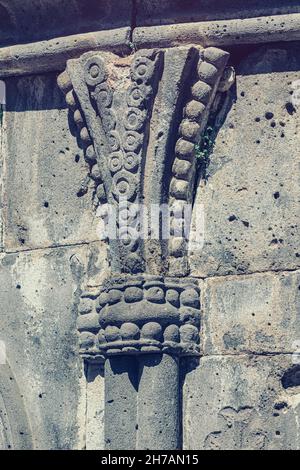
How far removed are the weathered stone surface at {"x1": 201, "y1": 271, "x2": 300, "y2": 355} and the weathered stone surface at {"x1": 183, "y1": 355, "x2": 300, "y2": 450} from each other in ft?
0.26

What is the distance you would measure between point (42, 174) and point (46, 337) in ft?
3.26

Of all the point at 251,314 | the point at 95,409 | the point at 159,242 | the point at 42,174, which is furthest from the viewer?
the point at 42,174

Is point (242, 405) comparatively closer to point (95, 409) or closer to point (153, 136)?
point (95, 409)

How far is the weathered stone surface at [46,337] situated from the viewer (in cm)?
1181

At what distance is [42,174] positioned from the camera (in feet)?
39.9

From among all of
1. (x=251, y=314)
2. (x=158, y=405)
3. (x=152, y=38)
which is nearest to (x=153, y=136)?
(x=152, y=38)

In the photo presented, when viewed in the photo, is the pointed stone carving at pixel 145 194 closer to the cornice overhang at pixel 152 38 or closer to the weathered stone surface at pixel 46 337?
the cornice overhang at pixel 152 38

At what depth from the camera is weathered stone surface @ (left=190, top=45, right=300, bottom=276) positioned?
1153 cm

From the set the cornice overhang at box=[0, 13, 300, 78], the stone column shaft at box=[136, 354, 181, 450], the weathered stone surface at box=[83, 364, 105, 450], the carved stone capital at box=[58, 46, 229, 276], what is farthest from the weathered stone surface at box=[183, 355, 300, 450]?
the cornice overhang at box=[0, 13, 300, 78]

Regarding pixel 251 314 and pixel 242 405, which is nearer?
pixel 242 405

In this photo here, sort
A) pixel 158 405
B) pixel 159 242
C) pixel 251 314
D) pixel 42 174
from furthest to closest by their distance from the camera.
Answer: pixel 42 174 < pixel 159 242 < pixel 251 314 < pixel 158 405

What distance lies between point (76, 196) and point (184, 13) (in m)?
1.28

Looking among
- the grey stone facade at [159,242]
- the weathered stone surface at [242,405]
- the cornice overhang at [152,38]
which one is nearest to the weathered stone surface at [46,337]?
the grey stone facade at [159,242]

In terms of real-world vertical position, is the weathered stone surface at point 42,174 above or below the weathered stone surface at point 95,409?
above
